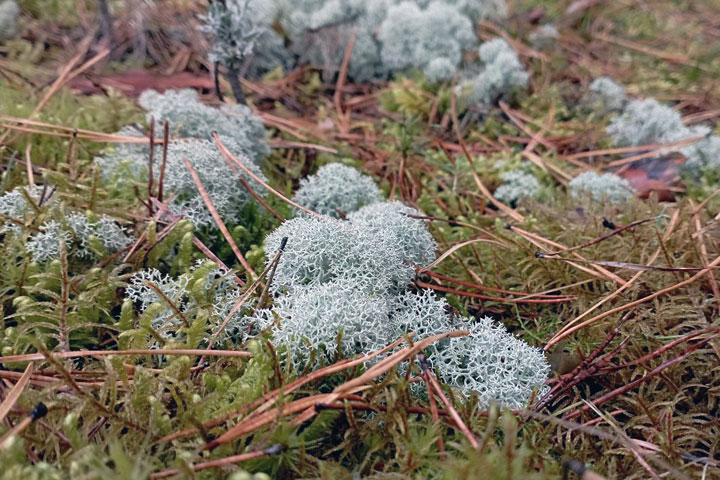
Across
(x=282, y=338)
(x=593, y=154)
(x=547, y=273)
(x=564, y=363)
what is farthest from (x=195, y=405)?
(x=593, y=154)

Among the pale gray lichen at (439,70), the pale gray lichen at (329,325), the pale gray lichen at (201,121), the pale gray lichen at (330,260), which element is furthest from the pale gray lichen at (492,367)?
the pale gray lichen at (439,70)

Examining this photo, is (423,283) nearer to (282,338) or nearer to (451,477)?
(282,338)

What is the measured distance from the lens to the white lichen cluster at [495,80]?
3.90 meters

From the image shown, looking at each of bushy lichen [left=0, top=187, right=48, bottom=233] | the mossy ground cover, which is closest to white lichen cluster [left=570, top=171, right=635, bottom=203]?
the mossy ground cover

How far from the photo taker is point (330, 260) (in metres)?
1.93

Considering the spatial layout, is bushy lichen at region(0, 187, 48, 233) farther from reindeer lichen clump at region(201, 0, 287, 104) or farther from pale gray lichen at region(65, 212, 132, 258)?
reindeer lichen clump at region(201, 0, 287, 104)

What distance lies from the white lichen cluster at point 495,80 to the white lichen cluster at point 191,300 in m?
2.58

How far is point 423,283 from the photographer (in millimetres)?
2184

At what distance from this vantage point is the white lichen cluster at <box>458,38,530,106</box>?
3904 mm

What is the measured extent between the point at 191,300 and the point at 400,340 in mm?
793

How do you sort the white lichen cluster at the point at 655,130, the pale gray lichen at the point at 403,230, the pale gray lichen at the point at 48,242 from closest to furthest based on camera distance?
the pale gray lichen at the point at 48,242, the pale gray lichen at the point at 403,230, the white lichen cluster at the point at 655,130

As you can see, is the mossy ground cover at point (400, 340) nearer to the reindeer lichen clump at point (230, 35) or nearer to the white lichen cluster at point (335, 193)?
the white lichen cluster at point (335, 193)

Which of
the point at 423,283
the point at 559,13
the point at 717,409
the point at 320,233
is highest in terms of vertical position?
the point at 559,13

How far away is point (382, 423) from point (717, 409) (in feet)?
3.89
